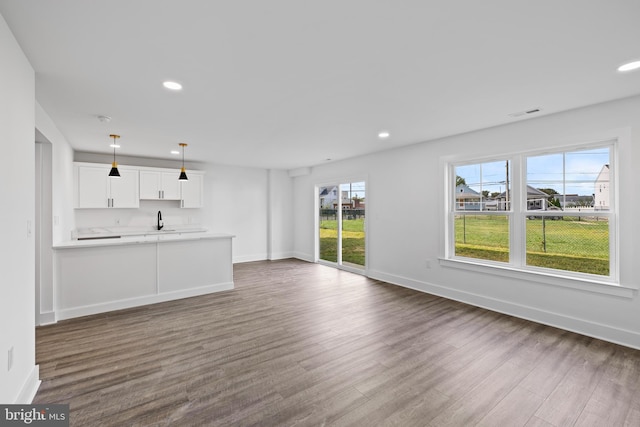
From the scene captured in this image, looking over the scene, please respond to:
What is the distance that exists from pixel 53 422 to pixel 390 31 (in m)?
3.32

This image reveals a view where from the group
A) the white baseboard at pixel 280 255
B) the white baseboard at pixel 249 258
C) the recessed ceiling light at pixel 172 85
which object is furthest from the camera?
the white baseboard at pixel 280 255

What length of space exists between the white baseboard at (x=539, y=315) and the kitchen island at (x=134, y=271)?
3407 mm

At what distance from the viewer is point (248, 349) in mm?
2814

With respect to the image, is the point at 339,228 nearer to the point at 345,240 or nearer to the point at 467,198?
the point at 345,240

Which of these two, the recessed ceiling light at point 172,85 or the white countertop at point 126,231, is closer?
the recessed ceiling light at point 172,85

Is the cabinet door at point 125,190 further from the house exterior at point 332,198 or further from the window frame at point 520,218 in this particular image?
the window frame at point 520,218

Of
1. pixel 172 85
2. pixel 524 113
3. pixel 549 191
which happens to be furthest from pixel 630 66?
pixel 172 85

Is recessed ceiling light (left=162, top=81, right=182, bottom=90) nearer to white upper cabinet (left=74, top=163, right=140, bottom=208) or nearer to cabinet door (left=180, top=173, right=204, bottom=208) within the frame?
white upper cabinet (left=74, top=163, right=140, bottom=208)

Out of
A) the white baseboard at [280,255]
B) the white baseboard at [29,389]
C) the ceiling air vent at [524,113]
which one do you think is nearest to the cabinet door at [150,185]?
the white baseboard at [280,255]

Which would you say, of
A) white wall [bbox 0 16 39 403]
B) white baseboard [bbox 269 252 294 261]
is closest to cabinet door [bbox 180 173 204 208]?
white baseboard [bbox 269 252 294 261]

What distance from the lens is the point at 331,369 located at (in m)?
2.46

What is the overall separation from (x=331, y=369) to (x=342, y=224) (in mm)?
4377

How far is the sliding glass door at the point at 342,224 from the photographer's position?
20.8 feet

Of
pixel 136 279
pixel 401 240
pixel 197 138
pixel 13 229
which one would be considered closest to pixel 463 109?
pixel 401 240
